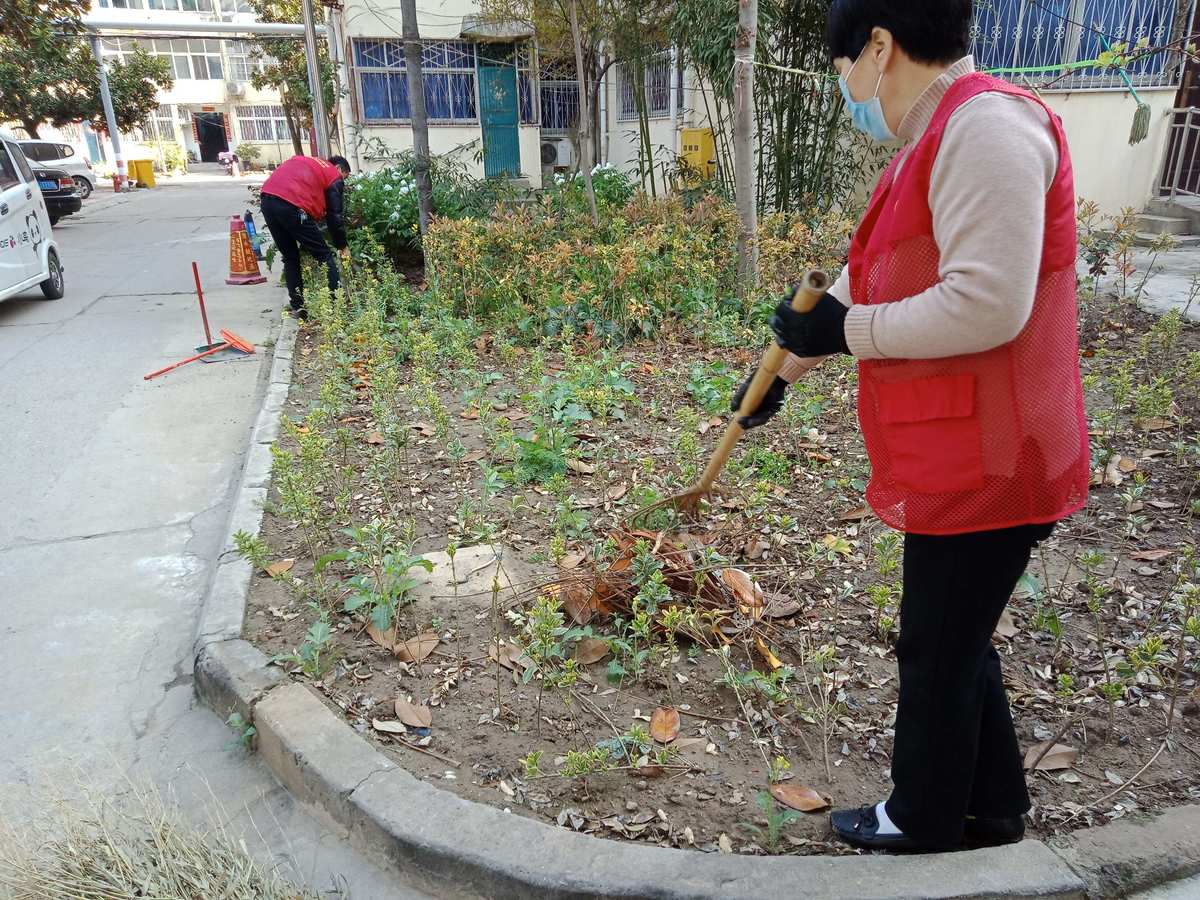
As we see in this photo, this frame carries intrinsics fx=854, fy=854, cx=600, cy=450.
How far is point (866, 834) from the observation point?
197 centimetres

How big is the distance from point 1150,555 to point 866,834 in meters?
1.83

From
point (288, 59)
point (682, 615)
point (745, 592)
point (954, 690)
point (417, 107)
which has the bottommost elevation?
point (745, 592)

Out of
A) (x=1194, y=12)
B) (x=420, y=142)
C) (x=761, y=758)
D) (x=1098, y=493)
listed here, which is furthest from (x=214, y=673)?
(x=1194, y=12)

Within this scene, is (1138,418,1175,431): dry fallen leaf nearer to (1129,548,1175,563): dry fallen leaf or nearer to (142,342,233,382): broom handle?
(1129,548,1175,563): dry fallen leaf

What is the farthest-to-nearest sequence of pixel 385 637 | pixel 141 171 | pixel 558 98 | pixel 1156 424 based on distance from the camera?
pixel 141 171
pixel 558 98
pixel 1156 424
pixel 385 637

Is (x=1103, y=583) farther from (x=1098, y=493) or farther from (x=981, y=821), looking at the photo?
(x=981, y=821)

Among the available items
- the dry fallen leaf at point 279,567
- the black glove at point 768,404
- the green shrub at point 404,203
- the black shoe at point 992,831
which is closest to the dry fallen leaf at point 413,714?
the dry fallen leaf at point 279,567

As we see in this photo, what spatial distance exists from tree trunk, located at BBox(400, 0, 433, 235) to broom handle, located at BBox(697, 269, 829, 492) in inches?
229

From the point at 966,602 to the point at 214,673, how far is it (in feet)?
7.38

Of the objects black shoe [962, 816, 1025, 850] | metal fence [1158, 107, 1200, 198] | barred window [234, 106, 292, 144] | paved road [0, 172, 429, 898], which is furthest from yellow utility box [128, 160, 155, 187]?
black shoe [962, 816, 1025, 850]

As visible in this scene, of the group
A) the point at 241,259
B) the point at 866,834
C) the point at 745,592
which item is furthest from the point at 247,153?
the point at 866,834

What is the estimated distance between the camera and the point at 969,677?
1724mm

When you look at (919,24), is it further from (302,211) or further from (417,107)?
(417,107)

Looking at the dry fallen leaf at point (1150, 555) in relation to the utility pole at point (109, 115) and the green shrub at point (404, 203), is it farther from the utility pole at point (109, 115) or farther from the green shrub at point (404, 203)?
the utility pole at point (109, 115)
